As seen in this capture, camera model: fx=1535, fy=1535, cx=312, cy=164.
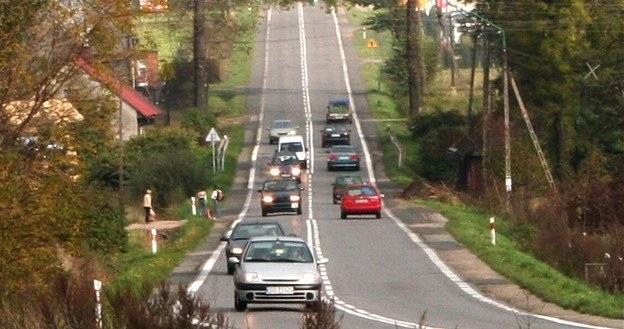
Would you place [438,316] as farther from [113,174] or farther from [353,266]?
[113,174]

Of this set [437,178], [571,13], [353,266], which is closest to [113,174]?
[437,178]

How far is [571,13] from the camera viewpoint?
2598 inches

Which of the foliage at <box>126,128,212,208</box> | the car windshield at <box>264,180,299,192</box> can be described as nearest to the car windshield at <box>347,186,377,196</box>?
the car windshield at <box>264,180,299,192</box>

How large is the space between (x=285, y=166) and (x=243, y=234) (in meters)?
36.4

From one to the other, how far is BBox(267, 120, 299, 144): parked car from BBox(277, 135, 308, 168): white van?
6.06m

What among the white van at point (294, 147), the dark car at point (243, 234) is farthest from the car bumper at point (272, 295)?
the white van at point (294, 147)

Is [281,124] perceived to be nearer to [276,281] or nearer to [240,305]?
[240,305]

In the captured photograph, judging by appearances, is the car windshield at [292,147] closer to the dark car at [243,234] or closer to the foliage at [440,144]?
the foliage at [440,144]

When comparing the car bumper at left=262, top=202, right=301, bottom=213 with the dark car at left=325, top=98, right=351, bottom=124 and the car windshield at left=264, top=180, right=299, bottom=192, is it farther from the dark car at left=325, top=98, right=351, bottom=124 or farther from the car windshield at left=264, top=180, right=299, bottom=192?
the dark car at left=325, top=98, right=351, bottom=124

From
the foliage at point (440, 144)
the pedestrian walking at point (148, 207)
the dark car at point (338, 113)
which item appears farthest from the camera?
the dark car at point (338, 113)

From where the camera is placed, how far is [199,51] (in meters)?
84.7

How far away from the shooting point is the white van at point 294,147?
7706 centimetres

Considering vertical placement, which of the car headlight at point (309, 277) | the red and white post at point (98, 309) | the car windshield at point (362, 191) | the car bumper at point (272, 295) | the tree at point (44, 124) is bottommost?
the car windshield at point (362, 191)

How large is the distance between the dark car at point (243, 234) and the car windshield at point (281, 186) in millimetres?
21196
